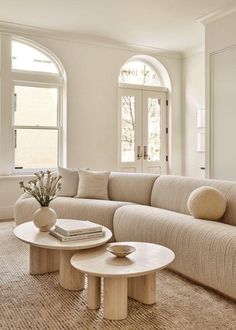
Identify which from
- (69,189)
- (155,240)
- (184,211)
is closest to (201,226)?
(155,240)

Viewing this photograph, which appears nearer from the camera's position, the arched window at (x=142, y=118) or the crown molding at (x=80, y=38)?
the crown molding at (x=80, y=38)

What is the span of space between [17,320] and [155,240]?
130 cm

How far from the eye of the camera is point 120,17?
467 centimetres

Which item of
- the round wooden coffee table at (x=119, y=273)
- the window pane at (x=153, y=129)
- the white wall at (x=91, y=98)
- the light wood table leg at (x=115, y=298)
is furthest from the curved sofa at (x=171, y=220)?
the window pane at (x=153, y=129)

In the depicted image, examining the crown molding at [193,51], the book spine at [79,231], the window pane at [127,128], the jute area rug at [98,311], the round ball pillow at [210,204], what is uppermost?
the crown molding at [193,51]

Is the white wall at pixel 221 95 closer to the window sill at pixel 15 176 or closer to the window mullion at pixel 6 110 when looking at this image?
the window sill at pixel 15 176

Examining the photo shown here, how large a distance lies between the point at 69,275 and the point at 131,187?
5.96ft

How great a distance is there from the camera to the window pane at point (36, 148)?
5234mm

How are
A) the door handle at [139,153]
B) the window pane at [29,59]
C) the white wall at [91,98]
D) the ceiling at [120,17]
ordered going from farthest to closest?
the door handle at [139,153] → the white wall at [91,98] → the window pane at [29,59] → the ceiling at [120,17]

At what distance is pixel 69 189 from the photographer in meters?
4.26

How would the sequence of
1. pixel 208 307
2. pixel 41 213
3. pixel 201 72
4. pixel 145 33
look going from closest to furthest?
pixel 208 307, pixel 41 213, pixel 145 33, pixel 201 72

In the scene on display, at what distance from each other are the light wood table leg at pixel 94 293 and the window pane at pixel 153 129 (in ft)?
14.3

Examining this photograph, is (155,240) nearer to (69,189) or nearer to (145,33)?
(69,189)

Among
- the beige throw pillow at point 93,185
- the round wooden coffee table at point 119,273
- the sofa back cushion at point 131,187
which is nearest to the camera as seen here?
the round wooden coffee table at point 119,273
